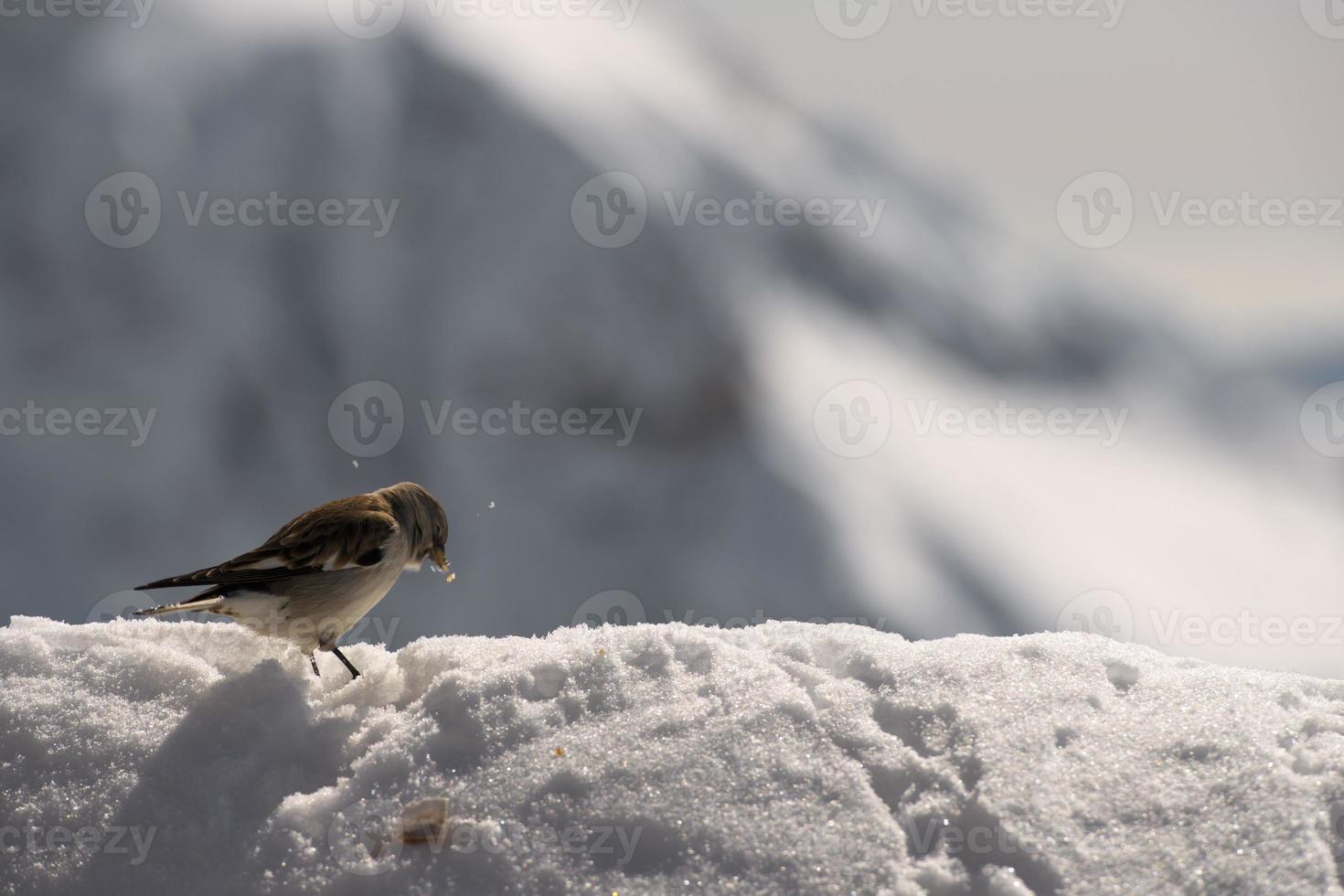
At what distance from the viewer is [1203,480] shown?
8.79m

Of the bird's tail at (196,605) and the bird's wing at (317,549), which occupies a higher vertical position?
the bird's wing at (317,549)

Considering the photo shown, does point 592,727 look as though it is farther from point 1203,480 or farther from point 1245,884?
point 1203,480

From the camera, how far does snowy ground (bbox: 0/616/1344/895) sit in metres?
1.64
